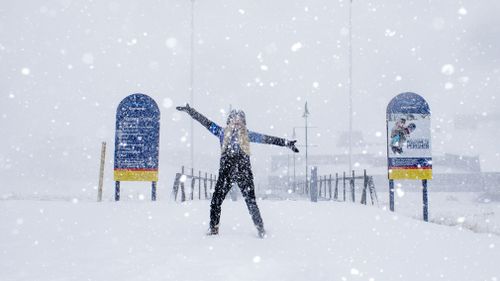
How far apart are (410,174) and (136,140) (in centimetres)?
712

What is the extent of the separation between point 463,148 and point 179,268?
7251cm

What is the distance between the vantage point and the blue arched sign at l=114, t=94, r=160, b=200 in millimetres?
11602

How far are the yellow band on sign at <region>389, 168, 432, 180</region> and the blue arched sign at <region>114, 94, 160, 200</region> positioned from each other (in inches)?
243

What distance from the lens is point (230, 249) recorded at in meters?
4.68

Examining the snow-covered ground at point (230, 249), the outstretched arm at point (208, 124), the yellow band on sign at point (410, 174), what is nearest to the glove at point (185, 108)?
the outstretched arm at point (208, 124)

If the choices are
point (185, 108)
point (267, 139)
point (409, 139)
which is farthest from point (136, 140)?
point (409, 139)

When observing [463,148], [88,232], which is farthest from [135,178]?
[463,148]

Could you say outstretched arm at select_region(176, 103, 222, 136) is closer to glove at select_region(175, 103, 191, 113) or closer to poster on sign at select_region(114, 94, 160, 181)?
glove at select_region(175, 103, 191, 113)

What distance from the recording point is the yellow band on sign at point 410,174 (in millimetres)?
10930

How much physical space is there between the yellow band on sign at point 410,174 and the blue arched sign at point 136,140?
6.18 m

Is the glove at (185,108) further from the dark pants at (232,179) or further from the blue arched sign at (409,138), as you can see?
the blue arched sign at (409,138)

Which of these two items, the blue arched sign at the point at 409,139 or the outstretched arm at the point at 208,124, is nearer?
the outstretched arm at the point at 208,124

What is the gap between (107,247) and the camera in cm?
480

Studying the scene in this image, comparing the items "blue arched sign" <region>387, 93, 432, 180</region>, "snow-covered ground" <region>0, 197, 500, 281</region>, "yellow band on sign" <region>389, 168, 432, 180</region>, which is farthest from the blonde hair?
"yellow band on sign" <region>389, 168, 432, 180</region>
